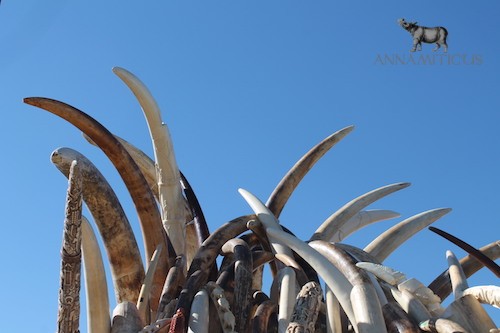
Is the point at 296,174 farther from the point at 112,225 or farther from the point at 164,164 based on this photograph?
the point at 112,225

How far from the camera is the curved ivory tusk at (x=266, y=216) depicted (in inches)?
493

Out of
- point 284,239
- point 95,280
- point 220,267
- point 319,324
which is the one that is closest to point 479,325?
point 319,324

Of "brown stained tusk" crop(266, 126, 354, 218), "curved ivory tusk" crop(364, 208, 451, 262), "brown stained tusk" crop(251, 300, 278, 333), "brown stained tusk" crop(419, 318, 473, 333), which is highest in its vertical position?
"brown stained tusk" crop(266, 126, 354, 218)

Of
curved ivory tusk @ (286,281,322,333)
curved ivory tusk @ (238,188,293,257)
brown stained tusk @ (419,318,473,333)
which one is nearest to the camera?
curved ivory tusk @ (286,281,322,333)

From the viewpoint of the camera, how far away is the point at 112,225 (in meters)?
11.7

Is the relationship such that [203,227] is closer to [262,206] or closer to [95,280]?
[262,206]

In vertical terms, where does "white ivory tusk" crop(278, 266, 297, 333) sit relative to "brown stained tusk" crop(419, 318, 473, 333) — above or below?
above

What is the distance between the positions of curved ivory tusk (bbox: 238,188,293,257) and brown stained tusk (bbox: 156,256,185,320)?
1.52 metres

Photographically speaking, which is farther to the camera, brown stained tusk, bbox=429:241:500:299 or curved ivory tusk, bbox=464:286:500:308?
brown stained tusk, bbox=429:241:500:299

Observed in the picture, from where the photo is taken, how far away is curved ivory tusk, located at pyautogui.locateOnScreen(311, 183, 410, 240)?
1395 cm

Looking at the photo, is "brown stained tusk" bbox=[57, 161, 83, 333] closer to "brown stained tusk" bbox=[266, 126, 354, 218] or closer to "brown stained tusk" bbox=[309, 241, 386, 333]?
"brown stained tusk" bbox=[309, 241, 386, 333]

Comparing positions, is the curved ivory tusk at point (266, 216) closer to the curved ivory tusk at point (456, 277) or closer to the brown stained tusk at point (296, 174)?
the brown stained tusk at point (296, 174)

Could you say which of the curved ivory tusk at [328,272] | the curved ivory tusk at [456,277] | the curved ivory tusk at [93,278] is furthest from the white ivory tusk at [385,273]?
the curved ivory tusk at [93,278]

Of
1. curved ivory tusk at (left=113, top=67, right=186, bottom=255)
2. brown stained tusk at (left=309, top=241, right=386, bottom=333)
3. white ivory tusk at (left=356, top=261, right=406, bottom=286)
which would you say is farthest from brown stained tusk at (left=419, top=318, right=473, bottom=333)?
curved ivory tusk at (left=113, top=67, right=186, bottom=255)
